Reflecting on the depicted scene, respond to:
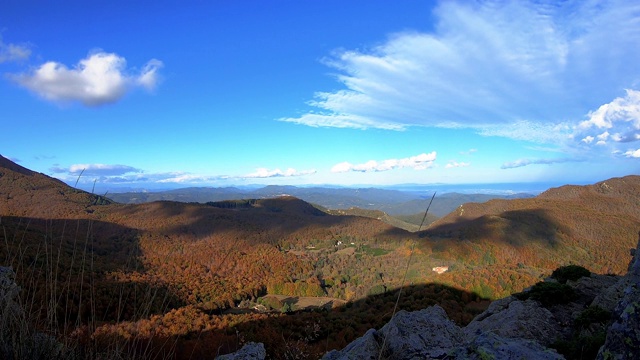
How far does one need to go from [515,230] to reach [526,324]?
13691cm

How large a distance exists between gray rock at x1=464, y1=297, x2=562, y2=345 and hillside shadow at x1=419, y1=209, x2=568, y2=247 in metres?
110

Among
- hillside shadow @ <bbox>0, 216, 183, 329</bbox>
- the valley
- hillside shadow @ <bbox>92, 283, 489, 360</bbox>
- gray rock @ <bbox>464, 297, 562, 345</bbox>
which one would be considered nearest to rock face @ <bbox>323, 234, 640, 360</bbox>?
gray rock @ <bbox>464, 297, 562, 345</bbox>

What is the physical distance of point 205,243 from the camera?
403 feet

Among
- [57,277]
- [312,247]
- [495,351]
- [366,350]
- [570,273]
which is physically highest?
[57,277]

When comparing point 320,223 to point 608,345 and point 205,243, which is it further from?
point 608,345

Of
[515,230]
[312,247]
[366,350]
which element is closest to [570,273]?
[366,350]

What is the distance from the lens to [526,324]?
7.66m

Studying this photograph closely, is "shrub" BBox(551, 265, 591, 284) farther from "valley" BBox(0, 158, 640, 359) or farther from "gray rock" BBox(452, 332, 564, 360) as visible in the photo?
"valley" BBox(0, 158, 640, 359)

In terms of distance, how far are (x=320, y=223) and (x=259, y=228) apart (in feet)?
108

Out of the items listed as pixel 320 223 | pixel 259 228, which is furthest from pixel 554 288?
pixel 320 223

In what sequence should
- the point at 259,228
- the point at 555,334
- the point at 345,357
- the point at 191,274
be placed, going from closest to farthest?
the point at 345,357 < the point at 555,334 < the point at 191,274 < the point at 259,228

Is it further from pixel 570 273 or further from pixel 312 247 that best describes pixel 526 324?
pixel 312 247

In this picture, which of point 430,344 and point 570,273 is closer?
point 430,344

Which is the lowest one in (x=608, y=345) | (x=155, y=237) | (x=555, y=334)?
(x=155, y=237)
